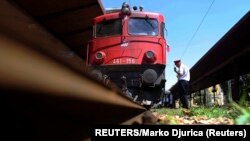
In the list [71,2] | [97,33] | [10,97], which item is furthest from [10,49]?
[97,33]

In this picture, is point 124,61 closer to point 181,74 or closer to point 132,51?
point 132,51

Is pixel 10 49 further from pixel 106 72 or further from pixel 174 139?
pixel 106 72

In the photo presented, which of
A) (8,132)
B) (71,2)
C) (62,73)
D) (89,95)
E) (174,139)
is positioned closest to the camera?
(8,132)

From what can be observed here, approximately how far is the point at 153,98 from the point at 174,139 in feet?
34.2

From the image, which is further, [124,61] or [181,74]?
[181,74]

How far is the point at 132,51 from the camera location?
496 inches

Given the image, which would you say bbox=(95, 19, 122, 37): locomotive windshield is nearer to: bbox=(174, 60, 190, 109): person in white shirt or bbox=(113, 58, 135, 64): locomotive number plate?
bbox=(113, 58, 135, 64): locomotive number plate

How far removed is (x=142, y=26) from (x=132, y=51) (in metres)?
1.05

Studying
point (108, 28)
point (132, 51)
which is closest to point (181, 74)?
point (132, 51)

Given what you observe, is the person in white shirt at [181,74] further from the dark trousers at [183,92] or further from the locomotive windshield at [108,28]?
the locomotive windshield at [108,28]

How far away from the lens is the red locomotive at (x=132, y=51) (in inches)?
468

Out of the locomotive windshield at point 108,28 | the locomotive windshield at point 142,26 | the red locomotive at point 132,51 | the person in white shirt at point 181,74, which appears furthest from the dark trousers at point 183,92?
the locomotive windshield at point 108,28

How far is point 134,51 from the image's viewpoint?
12.6m

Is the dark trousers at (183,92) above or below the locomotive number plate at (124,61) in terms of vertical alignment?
below
